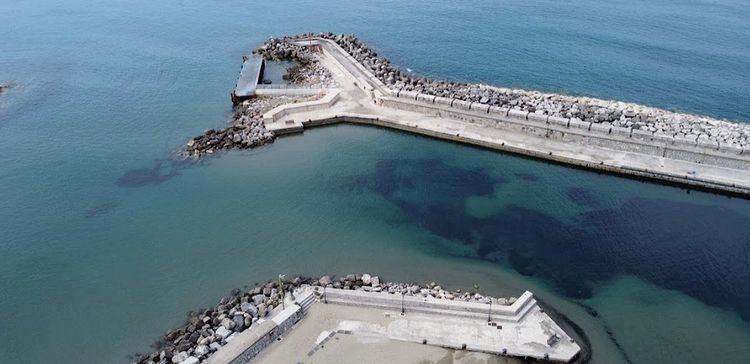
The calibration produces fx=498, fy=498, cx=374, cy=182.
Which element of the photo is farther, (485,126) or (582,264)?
(485,126)

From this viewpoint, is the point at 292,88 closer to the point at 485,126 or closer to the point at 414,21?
the point at 485,126

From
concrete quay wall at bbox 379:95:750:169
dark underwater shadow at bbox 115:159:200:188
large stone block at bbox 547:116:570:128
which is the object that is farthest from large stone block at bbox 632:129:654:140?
dark underwater shadow at bbox 115:159:200:188

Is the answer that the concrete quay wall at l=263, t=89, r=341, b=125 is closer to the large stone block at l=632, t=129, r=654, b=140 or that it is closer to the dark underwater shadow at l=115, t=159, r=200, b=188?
the dark underwater shadow at l=115, t=159, r=200, b=188

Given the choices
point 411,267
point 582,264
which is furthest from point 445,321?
point 582,264

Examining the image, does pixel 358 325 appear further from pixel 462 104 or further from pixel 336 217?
pixel 462 104

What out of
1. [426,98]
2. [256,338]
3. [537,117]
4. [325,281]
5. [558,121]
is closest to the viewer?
[256,338]

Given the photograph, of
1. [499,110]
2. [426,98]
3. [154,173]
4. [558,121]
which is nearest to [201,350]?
[154,173]
